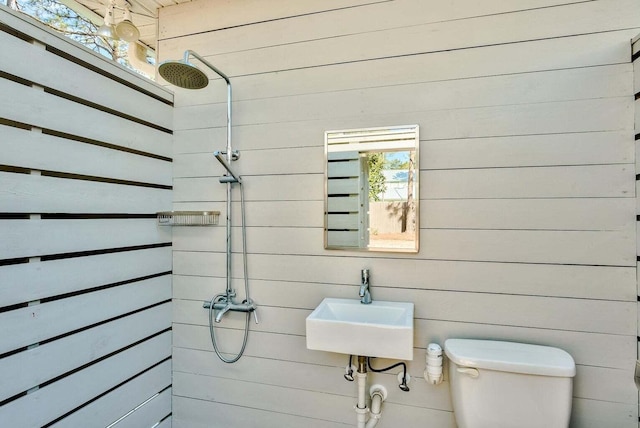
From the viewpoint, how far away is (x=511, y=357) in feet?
4.14

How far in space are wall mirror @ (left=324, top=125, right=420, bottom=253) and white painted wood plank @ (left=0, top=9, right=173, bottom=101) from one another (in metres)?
0.99

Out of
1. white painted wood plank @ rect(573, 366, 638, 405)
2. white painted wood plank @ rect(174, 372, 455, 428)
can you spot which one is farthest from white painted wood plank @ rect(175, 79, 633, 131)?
white painted wood plank @ rect(174, 372, 455, 428)

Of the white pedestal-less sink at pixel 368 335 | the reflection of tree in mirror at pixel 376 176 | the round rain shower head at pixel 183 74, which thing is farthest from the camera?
the reflection of tree in mirror at pixel 376 176

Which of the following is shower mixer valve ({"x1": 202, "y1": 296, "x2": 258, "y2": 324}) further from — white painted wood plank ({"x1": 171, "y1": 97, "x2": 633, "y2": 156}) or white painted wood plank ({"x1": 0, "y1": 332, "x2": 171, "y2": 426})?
white painted wood plank ({"x1": 171, "y1": 97, "x2": 633, "y2": 156})

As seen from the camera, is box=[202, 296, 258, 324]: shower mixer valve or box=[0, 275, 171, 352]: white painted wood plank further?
box=[202, 296, 258, 324]: shower mixer valve

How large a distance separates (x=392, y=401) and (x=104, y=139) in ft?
5.95

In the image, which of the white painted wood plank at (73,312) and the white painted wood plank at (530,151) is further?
the white painted wood plank at (530,151)

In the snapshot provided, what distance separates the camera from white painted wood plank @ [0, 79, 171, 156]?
114 centimetres

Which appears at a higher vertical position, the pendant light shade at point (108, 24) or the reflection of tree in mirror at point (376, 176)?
the pendant light shade at point (108, 24)

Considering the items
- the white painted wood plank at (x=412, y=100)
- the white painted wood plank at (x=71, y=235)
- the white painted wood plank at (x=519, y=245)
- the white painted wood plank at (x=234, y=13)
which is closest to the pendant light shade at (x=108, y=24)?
the white painted wood plank at (x=234, y=13)

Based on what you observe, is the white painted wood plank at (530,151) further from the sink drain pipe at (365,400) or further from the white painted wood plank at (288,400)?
the white painted wood plank at (288,400)

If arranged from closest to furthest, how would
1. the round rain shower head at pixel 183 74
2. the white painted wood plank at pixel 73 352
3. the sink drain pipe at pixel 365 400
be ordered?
the white painted wood plank at pixel 73 352
the round rain shower head at pixel 183 74
the sink drain pipe at pixel 365 400

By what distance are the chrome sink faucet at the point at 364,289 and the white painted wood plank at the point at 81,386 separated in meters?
1.14

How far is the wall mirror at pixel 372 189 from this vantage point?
153 centimetres
